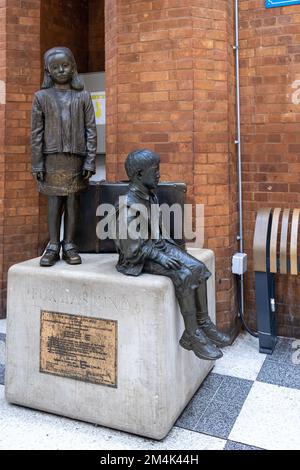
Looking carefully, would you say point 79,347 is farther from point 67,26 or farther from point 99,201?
point 67,26

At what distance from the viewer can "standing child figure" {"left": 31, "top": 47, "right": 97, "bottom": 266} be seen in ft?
9.25

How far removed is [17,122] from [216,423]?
368cm

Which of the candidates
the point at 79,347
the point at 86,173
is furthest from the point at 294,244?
the point at 79,347

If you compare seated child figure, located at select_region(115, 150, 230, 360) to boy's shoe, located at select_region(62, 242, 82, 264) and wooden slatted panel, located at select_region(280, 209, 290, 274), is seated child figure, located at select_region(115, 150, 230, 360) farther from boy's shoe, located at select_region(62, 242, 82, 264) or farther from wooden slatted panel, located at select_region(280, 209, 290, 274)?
wooden slatted panel, located at select_region(280, 209, 290, 274)

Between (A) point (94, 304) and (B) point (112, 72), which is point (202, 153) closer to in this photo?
(B) point (112, 72)

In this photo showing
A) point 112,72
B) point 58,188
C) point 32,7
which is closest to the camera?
point 58,188

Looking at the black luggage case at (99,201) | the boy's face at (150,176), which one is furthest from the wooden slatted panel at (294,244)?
the boy's face at (150,176)

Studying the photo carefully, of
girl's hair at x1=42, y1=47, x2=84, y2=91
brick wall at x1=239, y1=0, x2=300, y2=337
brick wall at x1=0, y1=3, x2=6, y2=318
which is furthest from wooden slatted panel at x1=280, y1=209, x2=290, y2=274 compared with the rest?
brick wall at x1=0, y1=3, x2=6, y2=318

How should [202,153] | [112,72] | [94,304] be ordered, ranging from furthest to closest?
[112,72] < [202,153] < [94,304]

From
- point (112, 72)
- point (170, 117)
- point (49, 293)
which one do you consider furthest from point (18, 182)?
point (49, 293)

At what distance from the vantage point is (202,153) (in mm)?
3949

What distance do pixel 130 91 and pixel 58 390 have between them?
8.93ft

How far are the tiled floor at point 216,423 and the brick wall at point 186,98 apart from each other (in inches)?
34.1

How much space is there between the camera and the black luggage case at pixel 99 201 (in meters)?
2.99
